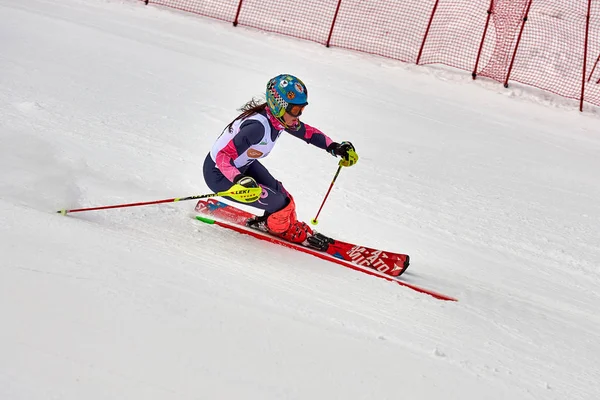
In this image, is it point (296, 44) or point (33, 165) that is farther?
point (296, 44)

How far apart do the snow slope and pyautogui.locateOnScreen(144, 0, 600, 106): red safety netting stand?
993 mm

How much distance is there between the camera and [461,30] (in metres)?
14.1

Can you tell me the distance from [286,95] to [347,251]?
1445 millimetres

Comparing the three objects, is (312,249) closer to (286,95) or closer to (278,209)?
(278,209)

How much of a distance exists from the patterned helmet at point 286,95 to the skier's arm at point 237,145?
215mm

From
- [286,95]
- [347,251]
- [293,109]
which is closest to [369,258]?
[347,251]

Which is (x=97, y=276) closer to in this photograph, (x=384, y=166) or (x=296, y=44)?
(x=384, y=166)

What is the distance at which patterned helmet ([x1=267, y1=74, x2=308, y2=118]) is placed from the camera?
5.23m

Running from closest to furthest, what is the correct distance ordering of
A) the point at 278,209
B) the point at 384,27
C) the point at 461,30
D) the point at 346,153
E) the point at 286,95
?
the point at 286,95 → the point at 278,209 → the point at 346,153 → the point at 461,30 → the point at 384,27

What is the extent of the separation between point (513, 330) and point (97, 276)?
278cm

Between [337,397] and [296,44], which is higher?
[296,44]

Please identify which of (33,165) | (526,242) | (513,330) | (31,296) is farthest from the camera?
(526,242)

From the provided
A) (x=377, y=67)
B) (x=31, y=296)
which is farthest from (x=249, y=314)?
(x=377, y=67)

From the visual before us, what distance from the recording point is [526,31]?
47.4ft
